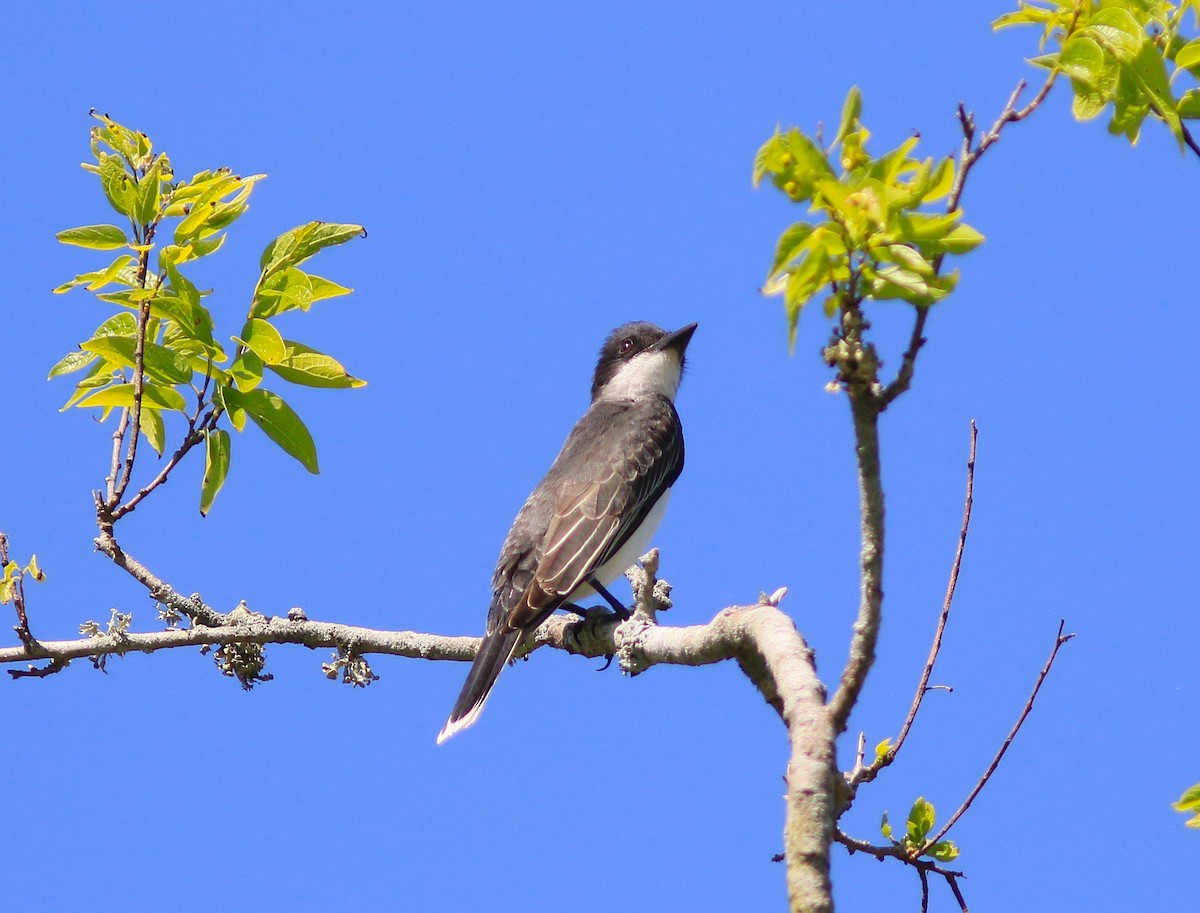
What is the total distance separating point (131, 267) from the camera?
544cm

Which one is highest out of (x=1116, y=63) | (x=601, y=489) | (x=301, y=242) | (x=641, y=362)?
(x=641, y=362)

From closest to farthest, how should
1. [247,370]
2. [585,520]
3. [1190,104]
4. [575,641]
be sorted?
[1190,104]
[247,370]
[575,641]
[585,520]

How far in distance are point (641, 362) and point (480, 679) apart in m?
3.91

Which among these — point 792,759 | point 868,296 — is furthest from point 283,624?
point 868,296

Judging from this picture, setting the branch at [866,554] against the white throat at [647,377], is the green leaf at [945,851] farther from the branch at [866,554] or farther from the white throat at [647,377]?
the white throat at [647,377]

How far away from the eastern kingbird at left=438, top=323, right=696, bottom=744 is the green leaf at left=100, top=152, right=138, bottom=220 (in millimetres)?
2884

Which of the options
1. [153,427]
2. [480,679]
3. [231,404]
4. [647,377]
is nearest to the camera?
[231,404]

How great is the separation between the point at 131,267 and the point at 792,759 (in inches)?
147

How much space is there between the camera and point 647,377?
9.89 meters

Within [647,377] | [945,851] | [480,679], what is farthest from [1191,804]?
[647,377]

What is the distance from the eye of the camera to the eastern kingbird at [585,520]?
697cm

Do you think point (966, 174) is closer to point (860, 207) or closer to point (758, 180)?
→ point (860, 207)

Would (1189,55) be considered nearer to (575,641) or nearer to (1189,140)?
(1189,140)

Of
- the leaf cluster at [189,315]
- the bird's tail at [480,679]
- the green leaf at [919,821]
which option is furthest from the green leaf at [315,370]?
the green leaf at [919,821]
